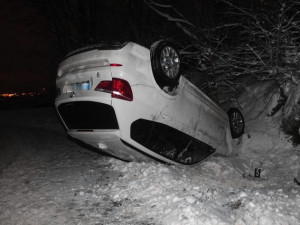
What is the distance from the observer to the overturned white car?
4.02 meters

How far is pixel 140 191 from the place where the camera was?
425cm

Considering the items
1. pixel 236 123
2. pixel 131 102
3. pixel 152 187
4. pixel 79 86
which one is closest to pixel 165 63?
pixel 131 102

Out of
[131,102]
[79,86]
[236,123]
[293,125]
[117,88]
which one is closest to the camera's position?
[117,88]

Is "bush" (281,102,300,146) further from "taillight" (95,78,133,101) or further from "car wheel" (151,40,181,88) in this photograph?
"taillight" (95,78,133,101)

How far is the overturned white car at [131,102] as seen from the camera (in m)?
4.02

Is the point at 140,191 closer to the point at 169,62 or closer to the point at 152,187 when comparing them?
the point at 152,187

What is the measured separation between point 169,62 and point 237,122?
135 inches

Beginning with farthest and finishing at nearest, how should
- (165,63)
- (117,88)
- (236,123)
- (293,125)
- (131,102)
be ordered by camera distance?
(236,123)
(293,125)
(165,63)
(131,102)
(117,88)

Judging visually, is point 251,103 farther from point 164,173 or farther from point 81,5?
point 81,5

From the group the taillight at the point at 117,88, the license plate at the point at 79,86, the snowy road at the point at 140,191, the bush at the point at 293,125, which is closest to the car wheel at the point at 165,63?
the taillight at the point at 117,88

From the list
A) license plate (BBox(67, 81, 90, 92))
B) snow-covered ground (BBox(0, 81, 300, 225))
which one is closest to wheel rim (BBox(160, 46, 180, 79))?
license plate (BBox(67, 81, 90, 92))

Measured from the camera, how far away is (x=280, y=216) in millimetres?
3408

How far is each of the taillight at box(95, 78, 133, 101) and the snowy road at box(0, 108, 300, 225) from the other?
4.54 ft

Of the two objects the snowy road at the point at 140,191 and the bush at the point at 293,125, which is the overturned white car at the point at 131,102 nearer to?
the snowy road at the point at 140,191
